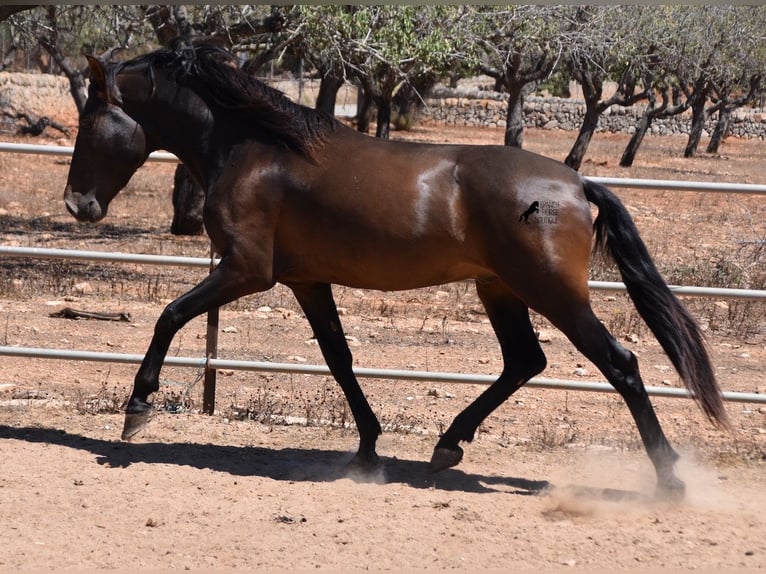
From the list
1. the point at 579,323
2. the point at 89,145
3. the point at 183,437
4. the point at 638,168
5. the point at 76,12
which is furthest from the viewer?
the point at 638,168

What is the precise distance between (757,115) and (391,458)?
41.7 meters

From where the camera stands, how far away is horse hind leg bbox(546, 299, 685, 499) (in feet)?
15.0

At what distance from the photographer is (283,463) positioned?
5.34 metres

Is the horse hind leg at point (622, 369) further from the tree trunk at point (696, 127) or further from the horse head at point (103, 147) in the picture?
the tree trunk at point (696, 127)

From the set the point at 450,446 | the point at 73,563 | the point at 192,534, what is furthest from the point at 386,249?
the point at 73,563

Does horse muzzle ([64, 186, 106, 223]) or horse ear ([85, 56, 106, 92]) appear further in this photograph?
horse muzzle ([64, 186, 106, 223])

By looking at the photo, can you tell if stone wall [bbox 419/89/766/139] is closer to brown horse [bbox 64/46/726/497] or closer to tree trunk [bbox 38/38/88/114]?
tree trunk [bbox 38/38/88/114]

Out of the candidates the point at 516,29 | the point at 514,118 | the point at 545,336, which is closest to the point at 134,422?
the point at 545,336

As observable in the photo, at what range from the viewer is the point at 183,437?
571 centimetres

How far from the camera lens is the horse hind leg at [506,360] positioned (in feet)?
16.7

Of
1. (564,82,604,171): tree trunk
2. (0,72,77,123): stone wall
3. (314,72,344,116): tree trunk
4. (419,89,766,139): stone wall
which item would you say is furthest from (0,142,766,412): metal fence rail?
(419,89,766,139): stone wall

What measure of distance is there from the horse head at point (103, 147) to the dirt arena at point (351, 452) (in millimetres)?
1288

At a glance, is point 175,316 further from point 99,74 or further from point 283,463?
point 99,74

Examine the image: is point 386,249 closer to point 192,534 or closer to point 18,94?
point 192,534
